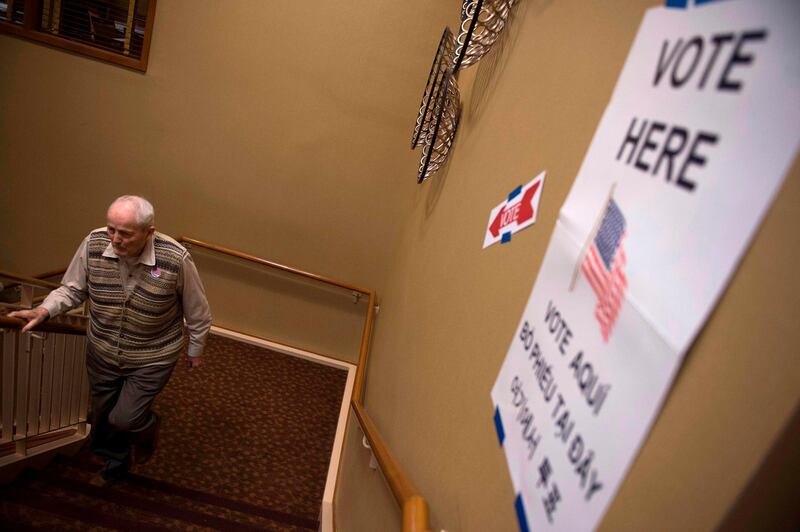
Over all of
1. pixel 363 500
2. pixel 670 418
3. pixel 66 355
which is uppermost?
pixel 670 418

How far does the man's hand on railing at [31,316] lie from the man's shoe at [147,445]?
1.00 metres

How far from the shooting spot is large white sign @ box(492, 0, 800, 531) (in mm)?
632

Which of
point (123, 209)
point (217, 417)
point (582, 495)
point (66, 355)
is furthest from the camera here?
point (217, 417)

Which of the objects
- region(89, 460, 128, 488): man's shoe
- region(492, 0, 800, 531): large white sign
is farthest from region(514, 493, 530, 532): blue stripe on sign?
region(89, 460, 128, 488): man's shoe

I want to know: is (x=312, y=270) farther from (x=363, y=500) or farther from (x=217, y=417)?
(x=363, y=500)

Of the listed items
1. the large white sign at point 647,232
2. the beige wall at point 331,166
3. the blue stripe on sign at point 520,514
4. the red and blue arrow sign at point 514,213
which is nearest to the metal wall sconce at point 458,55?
the beige wall at point 331,166

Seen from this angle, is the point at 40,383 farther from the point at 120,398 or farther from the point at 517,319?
the point at 517,319

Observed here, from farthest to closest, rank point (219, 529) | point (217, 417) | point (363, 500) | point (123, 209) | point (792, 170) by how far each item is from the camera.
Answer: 1. point (217, 417)
2. point (219, 529)
3. point (123, 209)
4. point (363, 500)
5. point (792, 170)

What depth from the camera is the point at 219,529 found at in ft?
10.1

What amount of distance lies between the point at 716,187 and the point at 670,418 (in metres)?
0.29

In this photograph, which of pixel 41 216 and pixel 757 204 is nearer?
pixel 757 204

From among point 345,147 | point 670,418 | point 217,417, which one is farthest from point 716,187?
point 345,147

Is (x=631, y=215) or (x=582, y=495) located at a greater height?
(x=631, y=215)

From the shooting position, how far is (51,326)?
2941mm
